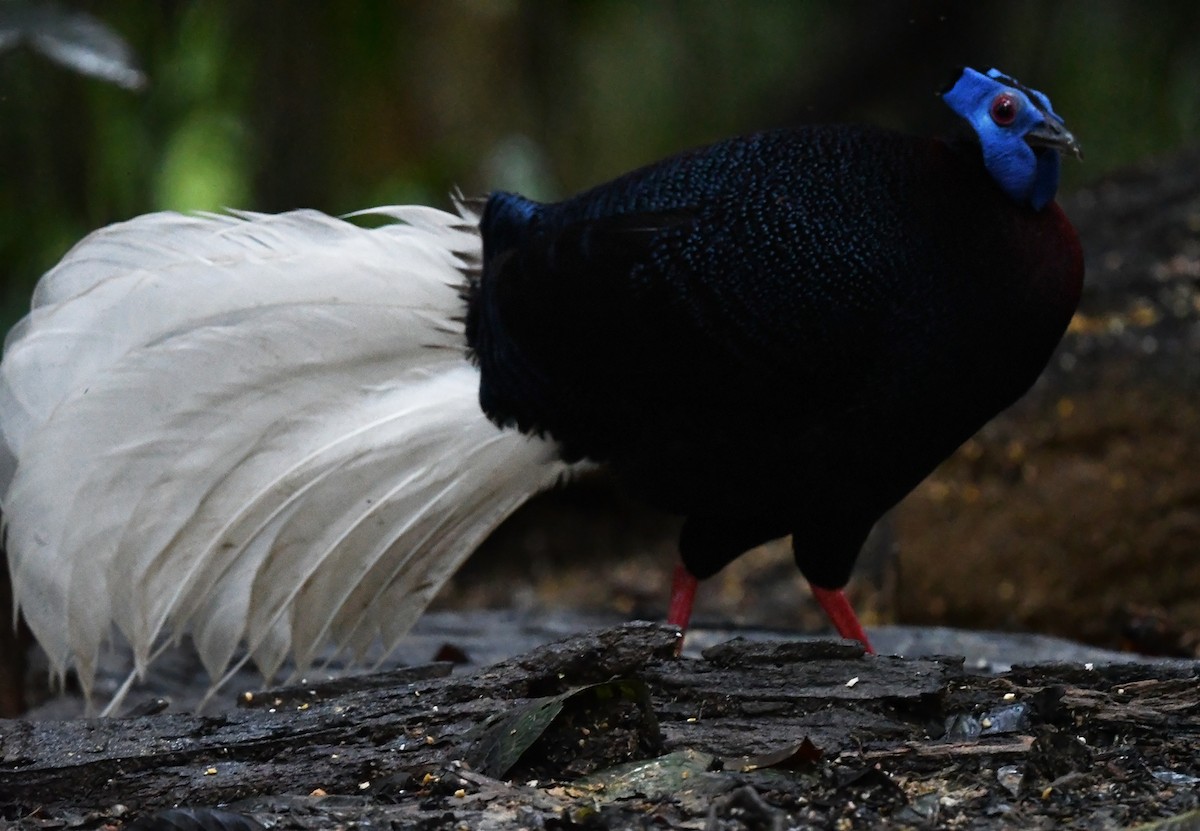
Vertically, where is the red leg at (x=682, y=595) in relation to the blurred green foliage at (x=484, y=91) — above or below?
below

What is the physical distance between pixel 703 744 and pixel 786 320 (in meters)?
1.21

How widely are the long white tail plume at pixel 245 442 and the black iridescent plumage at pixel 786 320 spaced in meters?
0.25

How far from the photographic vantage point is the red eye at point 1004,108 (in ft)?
11.7

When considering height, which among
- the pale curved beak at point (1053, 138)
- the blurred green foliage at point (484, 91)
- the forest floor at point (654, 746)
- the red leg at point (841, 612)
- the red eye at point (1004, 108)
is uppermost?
the blurred green foliage at point (484, 91)

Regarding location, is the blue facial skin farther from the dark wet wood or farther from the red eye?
the dark wet wood

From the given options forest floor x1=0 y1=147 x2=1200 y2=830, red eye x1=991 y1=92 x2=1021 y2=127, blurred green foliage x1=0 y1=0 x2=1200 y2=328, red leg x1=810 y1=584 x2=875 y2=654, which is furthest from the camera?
blurred green foliage x1=0 y1=0 x2=1200 y2=328

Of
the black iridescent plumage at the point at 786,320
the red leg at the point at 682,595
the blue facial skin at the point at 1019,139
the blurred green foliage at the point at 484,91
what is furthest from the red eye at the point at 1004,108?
the blurred green foliage at the point at 484,91

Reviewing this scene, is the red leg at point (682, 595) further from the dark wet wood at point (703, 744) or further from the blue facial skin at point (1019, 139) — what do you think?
the blue facial skin at point (1019, 139)

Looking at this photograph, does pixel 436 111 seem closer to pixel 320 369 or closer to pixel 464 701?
pixel 320 369

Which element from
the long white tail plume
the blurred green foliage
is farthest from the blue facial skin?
the blurred green foliage

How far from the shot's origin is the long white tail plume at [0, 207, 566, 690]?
3604 millimetres

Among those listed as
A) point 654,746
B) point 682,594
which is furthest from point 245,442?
point 654,746

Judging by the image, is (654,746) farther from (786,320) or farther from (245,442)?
(245,442)

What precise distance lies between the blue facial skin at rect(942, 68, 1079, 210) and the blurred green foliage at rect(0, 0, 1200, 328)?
4.12 metres
